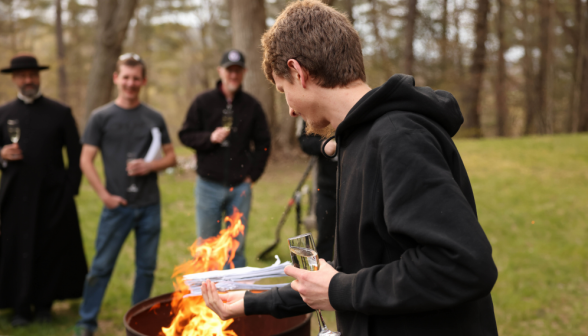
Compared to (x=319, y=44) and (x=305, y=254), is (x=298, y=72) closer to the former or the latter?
(x=319, y=44)

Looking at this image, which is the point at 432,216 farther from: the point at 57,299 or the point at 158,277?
the point at 158,277

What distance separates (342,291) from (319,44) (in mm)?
761

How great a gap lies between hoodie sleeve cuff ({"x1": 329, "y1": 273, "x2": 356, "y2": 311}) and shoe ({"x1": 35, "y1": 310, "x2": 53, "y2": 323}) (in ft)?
13.2

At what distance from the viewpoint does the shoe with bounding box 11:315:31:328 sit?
4.23m

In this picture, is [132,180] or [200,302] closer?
[200,302]

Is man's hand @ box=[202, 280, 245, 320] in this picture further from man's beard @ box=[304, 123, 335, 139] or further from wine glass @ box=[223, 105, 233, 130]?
wine glass @ box=[223, 105, 233, 130]

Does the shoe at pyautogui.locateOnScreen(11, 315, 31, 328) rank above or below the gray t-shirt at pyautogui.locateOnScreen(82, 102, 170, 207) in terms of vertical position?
below

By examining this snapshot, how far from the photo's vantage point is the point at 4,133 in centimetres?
429

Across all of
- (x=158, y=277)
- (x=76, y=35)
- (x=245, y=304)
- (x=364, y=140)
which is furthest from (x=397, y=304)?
(x=76, y=35)

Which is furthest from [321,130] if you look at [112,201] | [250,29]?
[250,29]

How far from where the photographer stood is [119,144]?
4152 mm

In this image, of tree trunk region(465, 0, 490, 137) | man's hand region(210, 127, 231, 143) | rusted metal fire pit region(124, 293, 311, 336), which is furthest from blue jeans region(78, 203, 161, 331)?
tree trunk region(465, 0, 490, 137)

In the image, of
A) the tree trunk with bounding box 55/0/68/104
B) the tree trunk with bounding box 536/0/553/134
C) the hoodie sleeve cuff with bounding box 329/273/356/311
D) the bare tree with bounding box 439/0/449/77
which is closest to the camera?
the hoodie sleeve cuff with bounding box 329/273/356/311

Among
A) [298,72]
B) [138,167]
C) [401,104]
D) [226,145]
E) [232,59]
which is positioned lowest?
[138,167]
